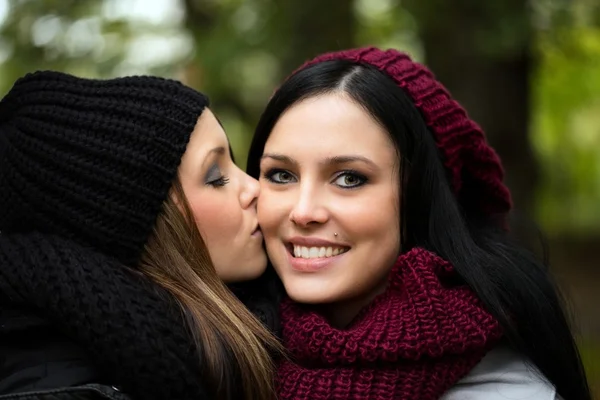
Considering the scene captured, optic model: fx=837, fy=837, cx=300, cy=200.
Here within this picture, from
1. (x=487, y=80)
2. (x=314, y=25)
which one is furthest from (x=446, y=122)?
(x=487, y=80)

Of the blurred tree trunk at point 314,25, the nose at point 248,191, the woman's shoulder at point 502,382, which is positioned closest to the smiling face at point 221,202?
the nose at point 248,191

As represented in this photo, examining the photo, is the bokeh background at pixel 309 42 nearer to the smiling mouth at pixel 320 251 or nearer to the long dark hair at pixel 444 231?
the long dark hair at pixel 444 231

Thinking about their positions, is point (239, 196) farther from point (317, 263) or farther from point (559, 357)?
point (559, 357)

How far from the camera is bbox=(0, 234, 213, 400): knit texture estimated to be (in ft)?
8.81

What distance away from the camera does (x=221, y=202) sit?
10.7ft

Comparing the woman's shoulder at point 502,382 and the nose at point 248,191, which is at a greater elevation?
the nose at point 248,191

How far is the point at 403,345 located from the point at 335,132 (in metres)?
0.83

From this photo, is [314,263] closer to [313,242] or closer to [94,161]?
[313,242]

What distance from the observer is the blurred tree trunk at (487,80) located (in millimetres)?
6164

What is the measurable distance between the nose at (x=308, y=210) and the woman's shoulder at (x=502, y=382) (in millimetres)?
811

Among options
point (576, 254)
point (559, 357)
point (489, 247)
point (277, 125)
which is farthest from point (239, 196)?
point (576, 254)

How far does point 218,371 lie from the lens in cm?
284

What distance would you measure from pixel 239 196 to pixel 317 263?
44 cm

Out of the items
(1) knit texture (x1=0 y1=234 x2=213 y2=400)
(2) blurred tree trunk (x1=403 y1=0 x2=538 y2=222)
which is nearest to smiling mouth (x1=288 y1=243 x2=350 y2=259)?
(1) knit texture (x1=0 y1=234 x2=213 y2=400)
